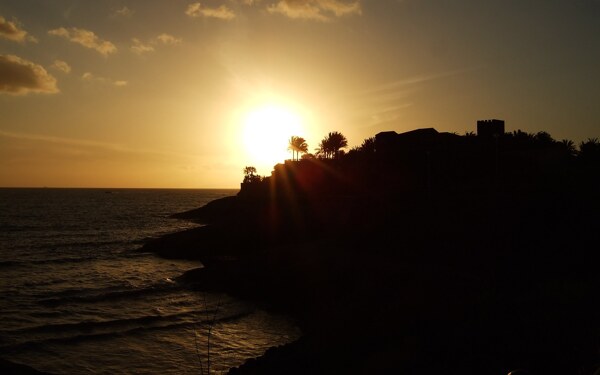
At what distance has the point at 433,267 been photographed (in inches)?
929

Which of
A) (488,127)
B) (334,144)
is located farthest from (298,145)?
(488,127)

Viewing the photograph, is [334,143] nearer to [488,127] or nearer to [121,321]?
[488,127]

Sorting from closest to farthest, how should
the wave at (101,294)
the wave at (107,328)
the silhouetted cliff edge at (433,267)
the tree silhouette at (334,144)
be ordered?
1. the silhouetted cliff edge at (433,267)
2. the wave at (107,328)
3. the wave at (101,294)
4. the tree silhouette at (334,144)

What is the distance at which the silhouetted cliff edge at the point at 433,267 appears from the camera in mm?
11609

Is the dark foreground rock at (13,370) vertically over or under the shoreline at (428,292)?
under

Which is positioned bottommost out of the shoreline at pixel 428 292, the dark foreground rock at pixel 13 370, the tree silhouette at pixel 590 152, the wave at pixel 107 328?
the wave at pixel 107 328

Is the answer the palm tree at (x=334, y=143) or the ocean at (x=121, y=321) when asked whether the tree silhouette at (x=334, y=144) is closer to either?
the palm tree at (x=334, y=143)

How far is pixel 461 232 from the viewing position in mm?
27703

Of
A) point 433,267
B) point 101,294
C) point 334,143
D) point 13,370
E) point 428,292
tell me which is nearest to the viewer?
point 13,370

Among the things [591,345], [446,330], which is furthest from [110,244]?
[591,345]

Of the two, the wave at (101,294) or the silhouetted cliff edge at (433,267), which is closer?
the silhouetted cliff edge at (433,267)

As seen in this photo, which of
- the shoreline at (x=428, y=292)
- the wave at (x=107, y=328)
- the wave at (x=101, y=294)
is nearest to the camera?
the shoreline at (x=428, y=292)

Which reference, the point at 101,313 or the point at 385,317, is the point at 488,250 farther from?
the point at 101,313

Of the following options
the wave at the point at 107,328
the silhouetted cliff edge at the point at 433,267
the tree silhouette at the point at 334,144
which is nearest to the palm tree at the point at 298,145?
the tree silhouette at the point at 334,144
